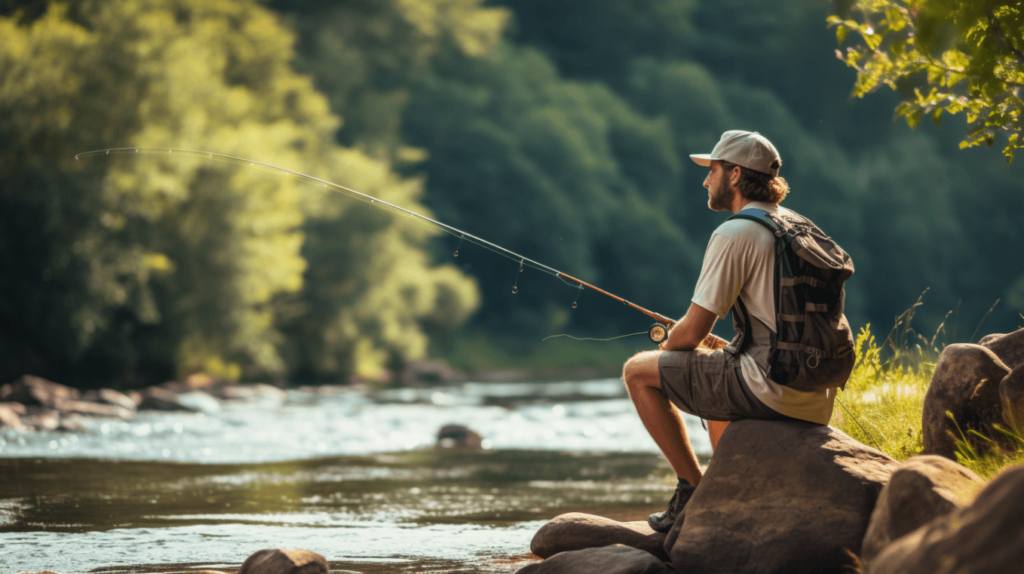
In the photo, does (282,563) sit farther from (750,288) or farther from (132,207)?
(132,207)

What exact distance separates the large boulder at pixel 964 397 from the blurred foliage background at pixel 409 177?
1.84 m

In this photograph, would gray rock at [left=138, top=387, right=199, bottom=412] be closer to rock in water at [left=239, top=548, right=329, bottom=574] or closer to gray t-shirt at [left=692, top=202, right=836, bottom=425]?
rock in water at [left=239, top=548, right=329, bottom=574]

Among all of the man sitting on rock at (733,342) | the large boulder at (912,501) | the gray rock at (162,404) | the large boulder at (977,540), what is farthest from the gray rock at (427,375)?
the large boulder at (977,540)

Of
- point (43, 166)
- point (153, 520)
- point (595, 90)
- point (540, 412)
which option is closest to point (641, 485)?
point (153, 520)

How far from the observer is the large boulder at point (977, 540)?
6.86 feet

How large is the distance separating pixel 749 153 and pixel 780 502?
126 centimetres

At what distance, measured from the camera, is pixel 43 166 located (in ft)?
58.3

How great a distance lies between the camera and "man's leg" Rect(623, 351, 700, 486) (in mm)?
4105

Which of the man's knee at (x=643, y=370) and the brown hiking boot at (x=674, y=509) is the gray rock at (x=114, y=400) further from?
the man's knee at (x=643, y=370)

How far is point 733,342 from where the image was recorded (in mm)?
3980

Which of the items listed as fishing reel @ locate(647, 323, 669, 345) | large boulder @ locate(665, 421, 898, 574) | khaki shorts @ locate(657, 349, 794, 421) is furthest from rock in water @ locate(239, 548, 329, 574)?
fishing reel @ locate(647, 323, 669, 345)

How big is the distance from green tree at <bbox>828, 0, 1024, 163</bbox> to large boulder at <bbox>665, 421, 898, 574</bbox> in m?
1.41

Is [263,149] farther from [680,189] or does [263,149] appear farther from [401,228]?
[680,189]

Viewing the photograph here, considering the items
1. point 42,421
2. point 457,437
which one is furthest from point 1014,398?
point 42,421
